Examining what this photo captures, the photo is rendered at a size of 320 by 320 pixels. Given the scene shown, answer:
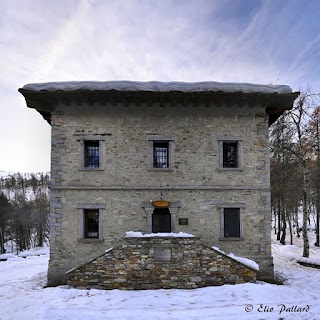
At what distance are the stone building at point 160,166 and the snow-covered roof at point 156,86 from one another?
0.14 ft

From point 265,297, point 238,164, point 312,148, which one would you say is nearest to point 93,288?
point 265,297

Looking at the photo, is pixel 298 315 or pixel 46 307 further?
pixel 46 307

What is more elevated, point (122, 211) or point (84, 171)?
point (84, 171)

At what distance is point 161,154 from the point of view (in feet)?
43.7

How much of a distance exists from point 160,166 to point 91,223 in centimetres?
388

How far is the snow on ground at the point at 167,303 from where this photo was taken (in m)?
8.49

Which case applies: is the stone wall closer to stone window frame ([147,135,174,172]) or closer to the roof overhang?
stone window frame ([147,135,174,172])

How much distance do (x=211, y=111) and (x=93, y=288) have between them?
8657 millimetres

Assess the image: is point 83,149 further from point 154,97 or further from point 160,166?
point 154,97

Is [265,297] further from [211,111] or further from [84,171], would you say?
[84,171]

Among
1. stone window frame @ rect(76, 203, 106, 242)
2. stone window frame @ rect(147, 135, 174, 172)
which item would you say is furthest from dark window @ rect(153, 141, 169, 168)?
stone window frame @ rect(76, 203, 106, 242)

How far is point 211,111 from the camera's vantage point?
1321 cm

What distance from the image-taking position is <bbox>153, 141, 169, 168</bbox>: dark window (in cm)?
1324

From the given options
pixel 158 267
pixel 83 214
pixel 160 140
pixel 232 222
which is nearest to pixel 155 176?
pixel 160 140
